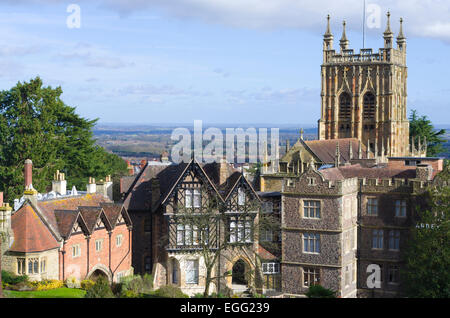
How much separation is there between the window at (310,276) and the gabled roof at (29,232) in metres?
15.3

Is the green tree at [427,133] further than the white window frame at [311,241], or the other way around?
the green tree at [427,133]

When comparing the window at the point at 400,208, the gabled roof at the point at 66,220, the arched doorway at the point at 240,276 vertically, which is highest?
the window at the point at 400,208

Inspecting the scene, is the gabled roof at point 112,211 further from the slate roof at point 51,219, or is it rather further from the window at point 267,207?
the window at point 267,207

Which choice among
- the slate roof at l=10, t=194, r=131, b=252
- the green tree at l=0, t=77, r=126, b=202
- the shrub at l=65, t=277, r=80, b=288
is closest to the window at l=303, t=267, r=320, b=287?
the slate roof at l=10, t=194, r=131, b=252

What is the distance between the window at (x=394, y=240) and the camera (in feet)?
153

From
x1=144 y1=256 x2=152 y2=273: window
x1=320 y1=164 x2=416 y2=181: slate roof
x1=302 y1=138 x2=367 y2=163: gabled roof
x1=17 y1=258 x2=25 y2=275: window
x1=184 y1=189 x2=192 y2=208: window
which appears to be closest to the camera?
x1=17 y1=258 x2=25 y2=275: window

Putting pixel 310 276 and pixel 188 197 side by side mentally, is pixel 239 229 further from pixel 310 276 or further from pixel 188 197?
pixel 310 276

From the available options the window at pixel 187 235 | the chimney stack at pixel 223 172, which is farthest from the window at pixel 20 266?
the chimney stack at pixel 223 172

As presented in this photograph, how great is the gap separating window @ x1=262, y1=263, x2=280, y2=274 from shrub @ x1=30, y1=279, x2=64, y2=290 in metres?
13.5

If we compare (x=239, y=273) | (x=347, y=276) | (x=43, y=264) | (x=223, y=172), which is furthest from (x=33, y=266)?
(x=347, y=276)

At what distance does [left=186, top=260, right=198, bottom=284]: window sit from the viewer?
48.5 metres

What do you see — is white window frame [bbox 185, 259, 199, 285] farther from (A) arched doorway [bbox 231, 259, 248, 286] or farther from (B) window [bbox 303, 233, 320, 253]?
(B) window [bbox 303, 233, 320, 253]

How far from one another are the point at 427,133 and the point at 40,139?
2338 inches
